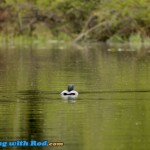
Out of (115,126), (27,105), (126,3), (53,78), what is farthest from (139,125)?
(126,3)

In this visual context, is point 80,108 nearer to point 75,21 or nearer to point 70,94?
point 70,94

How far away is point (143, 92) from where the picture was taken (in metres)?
25.2

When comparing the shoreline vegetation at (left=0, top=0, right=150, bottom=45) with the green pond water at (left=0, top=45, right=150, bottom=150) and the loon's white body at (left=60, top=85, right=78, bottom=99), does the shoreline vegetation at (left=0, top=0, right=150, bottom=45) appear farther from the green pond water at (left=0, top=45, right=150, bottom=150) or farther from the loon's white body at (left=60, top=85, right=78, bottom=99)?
the loon's white body at (left=60, top=85, right=78, bottom=99)

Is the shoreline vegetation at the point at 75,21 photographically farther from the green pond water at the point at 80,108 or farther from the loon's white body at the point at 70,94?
the loon's white body at the point at 70,94

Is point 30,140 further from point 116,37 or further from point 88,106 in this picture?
point 116,37

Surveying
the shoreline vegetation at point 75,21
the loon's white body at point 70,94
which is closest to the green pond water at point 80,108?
the loon's white body at point 70,94

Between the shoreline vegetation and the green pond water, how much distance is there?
35345mm

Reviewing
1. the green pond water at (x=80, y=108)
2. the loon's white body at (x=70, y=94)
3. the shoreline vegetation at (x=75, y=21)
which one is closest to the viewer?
the green pond water at (x=80, y=108)

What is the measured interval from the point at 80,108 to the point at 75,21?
56.0 metres

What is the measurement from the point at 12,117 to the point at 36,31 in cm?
5627

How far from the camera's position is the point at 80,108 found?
21.1 m

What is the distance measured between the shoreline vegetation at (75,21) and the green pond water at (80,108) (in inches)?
1392

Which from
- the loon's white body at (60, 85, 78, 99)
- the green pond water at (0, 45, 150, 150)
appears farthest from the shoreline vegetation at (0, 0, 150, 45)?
the loon's white body at (60, 85, 78, 99)

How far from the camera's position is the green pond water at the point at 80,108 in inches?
650
